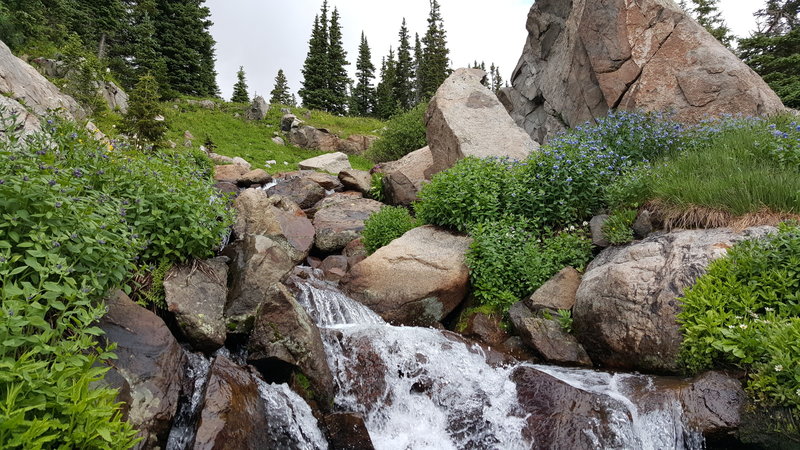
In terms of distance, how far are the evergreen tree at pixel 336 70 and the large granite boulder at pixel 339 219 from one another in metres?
34.7

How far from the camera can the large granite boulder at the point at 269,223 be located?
8945 mm

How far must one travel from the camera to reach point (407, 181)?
12.1 meters

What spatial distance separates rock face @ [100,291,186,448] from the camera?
358 cm

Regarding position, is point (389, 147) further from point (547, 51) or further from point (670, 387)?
point (670, 387)

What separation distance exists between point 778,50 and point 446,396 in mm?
25135

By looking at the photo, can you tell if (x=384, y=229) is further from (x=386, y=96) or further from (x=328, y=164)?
(x=386, y=96)

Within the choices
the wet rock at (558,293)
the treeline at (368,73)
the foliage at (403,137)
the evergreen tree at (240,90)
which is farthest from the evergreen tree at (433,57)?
the wet rock at (558,293)

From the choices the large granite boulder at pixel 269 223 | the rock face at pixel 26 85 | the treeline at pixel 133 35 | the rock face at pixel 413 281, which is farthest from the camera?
the treeline at pixel 133 35

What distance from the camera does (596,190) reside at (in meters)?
7.46

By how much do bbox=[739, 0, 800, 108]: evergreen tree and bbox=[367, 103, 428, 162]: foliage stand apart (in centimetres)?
1435

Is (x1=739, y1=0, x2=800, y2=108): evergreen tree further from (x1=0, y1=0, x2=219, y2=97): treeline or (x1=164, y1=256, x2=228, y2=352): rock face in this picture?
(x1=0, y1=0, x2=219, y2=97): treeline

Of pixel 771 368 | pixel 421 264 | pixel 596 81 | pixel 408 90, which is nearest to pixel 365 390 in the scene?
pixel 421 264

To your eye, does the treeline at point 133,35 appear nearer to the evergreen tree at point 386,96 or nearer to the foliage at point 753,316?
the evergreen tree at point 386,96

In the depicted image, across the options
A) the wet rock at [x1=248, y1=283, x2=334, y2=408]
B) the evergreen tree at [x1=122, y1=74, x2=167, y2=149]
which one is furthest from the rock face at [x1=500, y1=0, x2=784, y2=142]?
the evergreen tree at [x1=122, y1=74, x2=167, y2=149]
